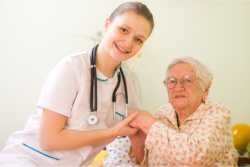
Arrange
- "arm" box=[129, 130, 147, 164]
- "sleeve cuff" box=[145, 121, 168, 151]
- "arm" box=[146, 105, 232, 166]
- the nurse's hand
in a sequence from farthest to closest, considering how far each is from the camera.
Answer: "arm" box=[129, 130, 147, 164]
the nurse's hand
"sleeve cuff" box=[145, 121, 168, 151]
"arm" box=[146, 105, 232, 166]

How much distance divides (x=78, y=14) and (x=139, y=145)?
1795 mm

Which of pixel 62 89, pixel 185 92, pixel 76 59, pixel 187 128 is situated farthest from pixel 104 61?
pixel 187 128

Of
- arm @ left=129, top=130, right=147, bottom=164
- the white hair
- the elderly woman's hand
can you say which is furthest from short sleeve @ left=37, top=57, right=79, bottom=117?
the white hair

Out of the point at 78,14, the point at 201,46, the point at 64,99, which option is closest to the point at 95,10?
the point at 78,14

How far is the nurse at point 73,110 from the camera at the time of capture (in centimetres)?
111

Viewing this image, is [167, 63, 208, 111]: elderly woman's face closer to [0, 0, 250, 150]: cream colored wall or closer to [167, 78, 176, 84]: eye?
[167, 78, 176, 84]: eye

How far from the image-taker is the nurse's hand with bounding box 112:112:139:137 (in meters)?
1.25

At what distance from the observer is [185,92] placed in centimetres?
134

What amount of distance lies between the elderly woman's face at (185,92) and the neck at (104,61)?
44cm

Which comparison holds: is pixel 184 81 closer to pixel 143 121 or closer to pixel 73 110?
pixel 143 121

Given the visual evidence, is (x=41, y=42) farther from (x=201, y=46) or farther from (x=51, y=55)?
(x=201, y=46)

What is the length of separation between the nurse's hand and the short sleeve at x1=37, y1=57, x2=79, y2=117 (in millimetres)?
311

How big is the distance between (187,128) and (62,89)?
2.75 ft

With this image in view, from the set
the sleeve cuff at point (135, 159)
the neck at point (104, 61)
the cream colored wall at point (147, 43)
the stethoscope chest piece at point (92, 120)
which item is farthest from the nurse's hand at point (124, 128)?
the cream colored wall at point (147, 43)
